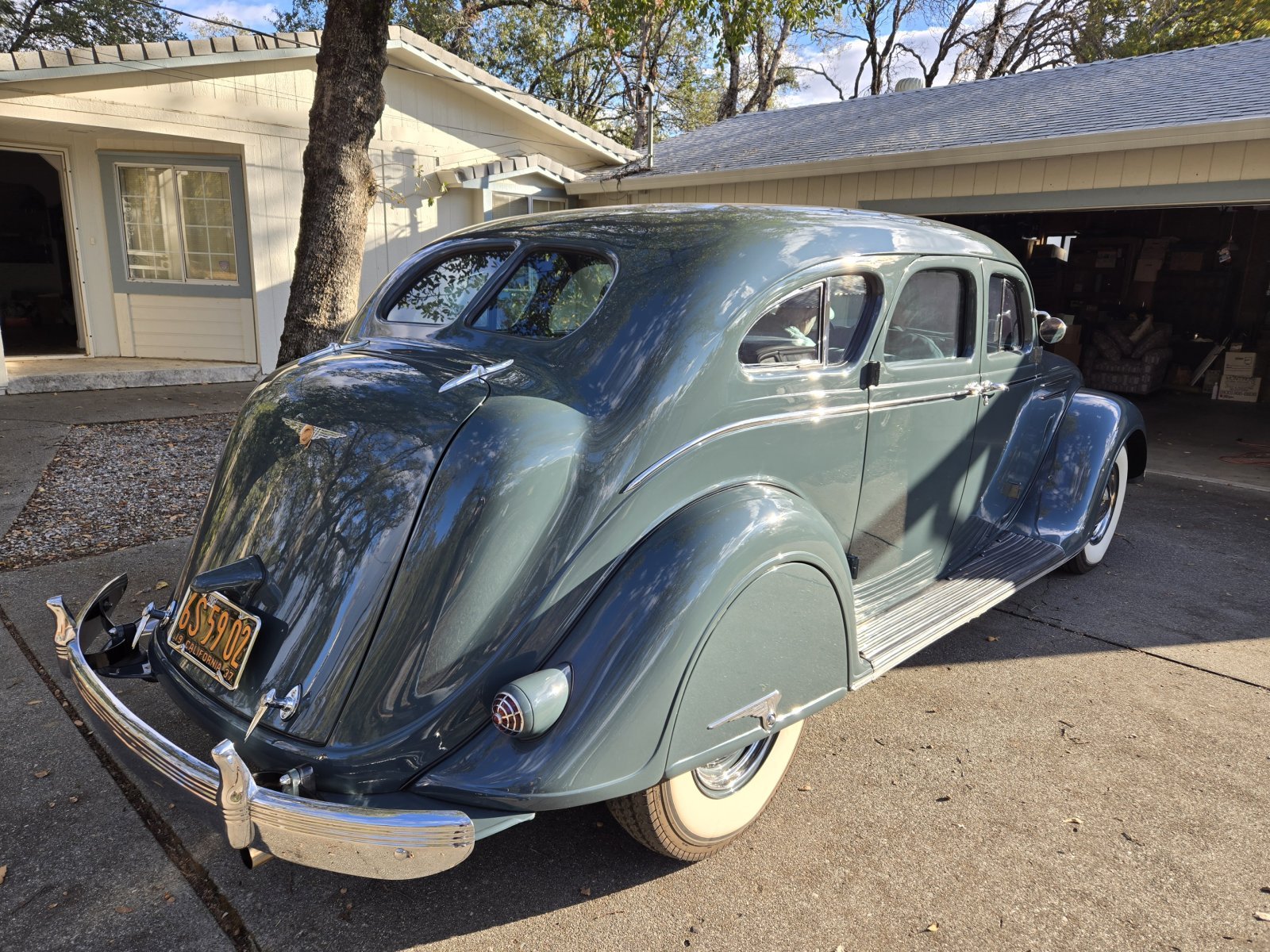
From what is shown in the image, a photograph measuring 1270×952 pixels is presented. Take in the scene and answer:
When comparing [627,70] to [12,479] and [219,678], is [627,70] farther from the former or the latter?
[219,678]

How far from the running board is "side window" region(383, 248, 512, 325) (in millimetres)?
1851

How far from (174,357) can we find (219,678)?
10.3 metres

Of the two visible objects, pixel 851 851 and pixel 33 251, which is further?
pixel 33 251

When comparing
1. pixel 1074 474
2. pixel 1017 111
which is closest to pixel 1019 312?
pixel 1074 474

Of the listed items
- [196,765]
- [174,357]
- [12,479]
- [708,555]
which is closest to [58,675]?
[196,765]

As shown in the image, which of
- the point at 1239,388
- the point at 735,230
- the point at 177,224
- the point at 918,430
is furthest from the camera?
the point at 1239,388

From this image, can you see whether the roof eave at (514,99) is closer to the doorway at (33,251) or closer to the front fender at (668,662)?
the doorway at (33,251)

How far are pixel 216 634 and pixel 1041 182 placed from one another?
330 inches

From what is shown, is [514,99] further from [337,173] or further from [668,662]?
[668,662]

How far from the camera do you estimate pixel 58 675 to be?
11.0 ft

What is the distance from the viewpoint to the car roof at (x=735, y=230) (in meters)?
2.63

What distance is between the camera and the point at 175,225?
10578mm

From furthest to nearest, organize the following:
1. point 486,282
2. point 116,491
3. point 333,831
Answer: point 116,491 < point 486,282 < point 333,831

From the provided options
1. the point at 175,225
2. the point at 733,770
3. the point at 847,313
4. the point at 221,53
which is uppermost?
the point at 221,53
